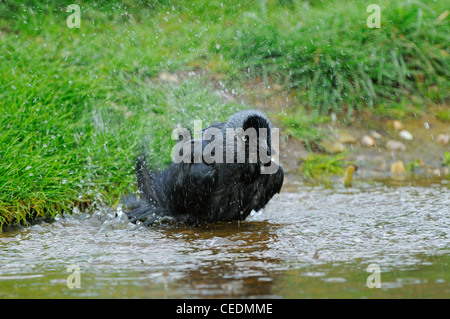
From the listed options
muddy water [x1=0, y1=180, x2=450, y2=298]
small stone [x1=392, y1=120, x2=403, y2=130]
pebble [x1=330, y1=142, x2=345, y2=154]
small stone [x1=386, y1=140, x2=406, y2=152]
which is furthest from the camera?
small stone [x1=392, y1=120, x2=403, y2=130]

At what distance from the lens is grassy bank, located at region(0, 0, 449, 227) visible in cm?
568

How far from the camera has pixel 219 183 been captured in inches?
172

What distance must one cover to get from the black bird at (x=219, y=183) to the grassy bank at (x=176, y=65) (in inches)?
24.7

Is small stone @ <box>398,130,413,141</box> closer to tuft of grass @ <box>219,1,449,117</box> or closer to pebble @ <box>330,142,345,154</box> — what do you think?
tuft of grass @ <box>219,1,449,117</box>

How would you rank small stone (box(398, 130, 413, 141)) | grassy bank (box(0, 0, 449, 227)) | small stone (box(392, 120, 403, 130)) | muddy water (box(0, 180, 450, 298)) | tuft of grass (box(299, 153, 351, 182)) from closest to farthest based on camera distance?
muddy water (box(0, 180, 450, 298)), grassy bank (box(0, 0, 449, 227)), tuft of grass (box(299, 153, 351, 182)), small stone (box(398, 130, 413, 141)), small stone (box(392, 120, 403, 130))

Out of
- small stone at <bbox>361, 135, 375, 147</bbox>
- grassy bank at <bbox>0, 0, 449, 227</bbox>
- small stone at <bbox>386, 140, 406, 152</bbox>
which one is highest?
grassy bank at <bbox>0, 0, 449, 227</bbox>

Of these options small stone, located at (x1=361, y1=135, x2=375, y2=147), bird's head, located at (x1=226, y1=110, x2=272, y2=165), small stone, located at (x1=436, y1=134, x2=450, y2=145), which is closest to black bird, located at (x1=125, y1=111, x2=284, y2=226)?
bird's head, located at (x1=226, y1=110, x2=272, y2=165)

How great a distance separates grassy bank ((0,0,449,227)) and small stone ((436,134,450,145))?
0.54 m

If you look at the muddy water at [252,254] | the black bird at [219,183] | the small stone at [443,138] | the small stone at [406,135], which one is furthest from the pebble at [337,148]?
the black bird at [219,183]

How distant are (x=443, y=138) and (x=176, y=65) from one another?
2946 mm

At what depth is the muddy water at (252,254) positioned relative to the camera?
3.13 m

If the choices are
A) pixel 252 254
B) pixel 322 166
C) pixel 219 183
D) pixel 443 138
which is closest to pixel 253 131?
pixel 219 183

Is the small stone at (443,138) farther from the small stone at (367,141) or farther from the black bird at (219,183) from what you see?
the black bird at (219,183)
